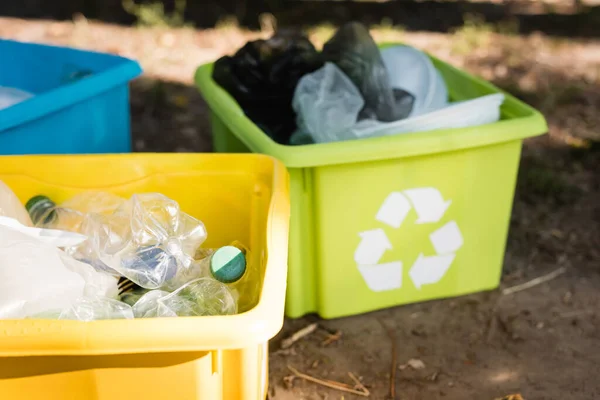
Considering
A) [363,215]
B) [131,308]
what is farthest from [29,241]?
[363,215]

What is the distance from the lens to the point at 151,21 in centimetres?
375

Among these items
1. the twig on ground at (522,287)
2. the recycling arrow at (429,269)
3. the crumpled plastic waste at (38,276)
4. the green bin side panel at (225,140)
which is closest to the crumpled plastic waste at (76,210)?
the crumpled plastic waste at (38,276)

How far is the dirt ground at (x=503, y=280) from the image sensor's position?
168cm

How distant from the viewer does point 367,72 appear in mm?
1892

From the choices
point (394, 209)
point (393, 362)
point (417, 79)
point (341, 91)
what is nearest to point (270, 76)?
point (341, 91)

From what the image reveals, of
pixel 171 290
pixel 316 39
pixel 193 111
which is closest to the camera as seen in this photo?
pixel 171 290

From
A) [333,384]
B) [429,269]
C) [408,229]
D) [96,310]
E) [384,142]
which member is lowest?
[333,384]

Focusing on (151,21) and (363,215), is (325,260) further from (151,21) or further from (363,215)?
(151,21)

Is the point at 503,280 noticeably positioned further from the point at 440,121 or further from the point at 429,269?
the point at 440,121

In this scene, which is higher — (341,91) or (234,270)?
(341,91)

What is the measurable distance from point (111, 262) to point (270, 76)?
2.68ft

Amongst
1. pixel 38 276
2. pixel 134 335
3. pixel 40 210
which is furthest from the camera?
pixel 40 210

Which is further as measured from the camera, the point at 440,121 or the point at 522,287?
the point at 522,287

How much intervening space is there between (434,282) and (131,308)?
3.12ft
